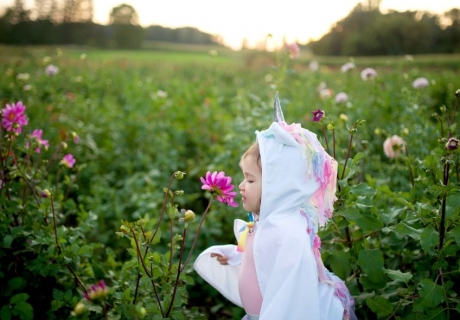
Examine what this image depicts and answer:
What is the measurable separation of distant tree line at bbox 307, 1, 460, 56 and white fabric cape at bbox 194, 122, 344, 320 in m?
24.4

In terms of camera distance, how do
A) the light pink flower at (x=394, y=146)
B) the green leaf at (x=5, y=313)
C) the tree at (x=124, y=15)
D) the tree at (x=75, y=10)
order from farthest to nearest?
1. the tree at (x=124, y=15)
2. the tree at (x=75, y=10)
3. the light pink flower at (x=394, y=146)
4. the green leaf at (x=5, y=313)

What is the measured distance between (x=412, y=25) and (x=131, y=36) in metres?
25.0

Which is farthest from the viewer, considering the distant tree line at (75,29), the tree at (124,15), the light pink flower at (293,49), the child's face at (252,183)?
the tree at (124,15)

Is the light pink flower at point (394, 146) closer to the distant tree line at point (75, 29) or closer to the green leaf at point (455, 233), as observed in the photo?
the green leaf at point (455, 233)

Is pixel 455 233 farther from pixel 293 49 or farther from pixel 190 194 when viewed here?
pixel 190 194

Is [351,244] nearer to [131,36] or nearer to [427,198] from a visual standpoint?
[427,198]

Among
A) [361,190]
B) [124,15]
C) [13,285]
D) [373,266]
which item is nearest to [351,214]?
[361,190]

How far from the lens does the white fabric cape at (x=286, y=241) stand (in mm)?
1239

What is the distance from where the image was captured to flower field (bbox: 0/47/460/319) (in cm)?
141

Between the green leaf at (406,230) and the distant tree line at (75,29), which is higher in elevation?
the distant tree line at (75,29)

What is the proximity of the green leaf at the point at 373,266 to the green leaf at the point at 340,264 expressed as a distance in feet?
0.20

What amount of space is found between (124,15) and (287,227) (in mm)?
43175

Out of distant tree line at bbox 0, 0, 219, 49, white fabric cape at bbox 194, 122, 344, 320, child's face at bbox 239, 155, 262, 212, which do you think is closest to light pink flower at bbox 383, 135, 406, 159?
white fabric cape at bbox 194, 122, 344, 320

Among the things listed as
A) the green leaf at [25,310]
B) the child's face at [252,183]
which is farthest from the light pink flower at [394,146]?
the green leaf at [25,310]
